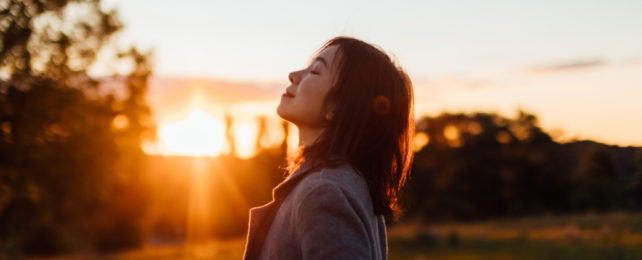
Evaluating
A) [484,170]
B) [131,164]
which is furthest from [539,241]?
[484,170]

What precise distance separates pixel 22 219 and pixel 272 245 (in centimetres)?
1739

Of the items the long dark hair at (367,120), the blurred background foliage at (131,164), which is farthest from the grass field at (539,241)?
the long dark hair at (367,120)

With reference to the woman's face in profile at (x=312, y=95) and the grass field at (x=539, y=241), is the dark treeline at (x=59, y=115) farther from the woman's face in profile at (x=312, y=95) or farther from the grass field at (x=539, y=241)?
the woman's face in profile at (x=312, y=95)

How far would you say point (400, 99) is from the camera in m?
1.98

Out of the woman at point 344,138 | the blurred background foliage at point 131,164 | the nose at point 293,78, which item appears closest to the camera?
the woman at point 344,138

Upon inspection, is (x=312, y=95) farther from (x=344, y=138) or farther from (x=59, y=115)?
(x=59, y=115)

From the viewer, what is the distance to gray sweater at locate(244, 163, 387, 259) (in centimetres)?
156

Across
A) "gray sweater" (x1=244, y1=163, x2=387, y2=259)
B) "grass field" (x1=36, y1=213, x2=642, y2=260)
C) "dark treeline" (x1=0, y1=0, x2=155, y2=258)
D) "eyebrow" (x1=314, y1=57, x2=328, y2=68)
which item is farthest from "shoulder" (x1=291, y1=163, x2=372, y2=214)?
"dark treeline" (x1=0, y1=0, x2=155, y2=258)

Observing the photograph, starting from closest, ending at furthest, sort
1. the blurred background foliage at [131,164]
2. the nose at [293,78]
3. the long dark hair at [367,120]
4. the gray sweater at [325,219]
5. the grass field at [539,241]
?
the gray sweater at [325,219]
the long dark hair at [367,120]
the nose at [293,78]
the grass field at [539,241]
the blurred background foliage at [131,164]

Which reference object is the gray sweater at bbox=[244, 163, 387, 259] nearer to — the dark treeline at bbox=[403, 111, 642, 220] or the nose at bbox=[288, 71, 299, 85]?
the nose at bbox=[288, 71, 299, 85]

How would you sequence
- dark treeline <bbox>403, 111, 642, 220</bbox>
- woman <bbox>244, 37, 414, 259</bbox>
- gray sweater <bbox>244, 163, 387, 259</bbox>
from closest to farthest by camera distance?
gray sweater <bbox>244, 163, 387, 259</bbox> < woman <bbox>244, 37, 414, 259</bbox> < dark treeline <bbox>403, 111, 642, 220</bbox>

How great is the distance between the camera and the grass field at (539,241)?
6059mm

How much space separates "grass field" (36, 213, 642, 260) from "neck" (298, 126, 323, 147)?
3961 millimetres

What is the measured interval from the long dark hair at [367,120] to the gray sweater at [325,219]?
0.07 m
